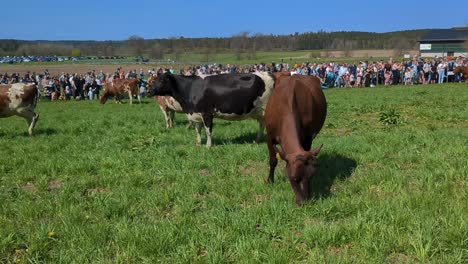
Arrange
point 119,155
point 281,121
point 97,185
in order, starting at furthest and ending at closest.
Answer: point 119,155 → point 97,185 → point 281,121

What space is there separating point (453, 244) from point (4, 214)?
211 inches

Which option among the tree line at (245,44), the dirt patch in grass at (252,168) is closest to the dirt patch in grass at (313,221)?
the dirt patch in grass at (252,168)

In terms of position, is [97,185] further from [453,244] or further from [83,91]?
[83,91]

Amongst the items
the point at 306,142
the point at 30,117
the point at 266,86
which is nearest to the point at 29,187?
the point at 306,142

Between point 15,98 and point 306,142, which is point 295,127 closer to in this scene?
point 306,142

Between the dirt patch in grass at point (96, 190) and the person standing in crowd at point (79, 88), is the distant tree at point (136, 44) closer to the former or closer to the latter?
A: the person standing in crowd at point (79, 88)

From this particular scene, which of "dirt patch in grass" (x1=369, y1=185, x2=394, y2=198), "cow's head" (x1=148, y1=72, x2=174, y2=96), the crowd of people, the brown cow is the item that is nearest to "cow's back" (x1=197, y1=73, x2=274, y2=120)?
"cow's head" (x1=148, y1=72, x2=174, y2=96)

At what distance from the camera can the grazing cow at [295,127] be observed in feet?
17.9

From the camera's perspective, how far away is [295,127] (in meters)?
6.07

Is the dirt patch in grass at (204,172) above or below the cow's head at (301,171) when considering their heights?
below

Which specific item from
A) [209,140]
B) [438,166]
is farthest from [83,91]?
[438,166]

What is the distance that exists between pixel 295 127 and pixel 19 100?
9.85 meters

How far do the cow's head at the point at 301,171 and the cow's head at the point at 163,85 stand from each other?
21.1 ft

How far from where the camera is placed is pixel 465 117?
12.9 meters
